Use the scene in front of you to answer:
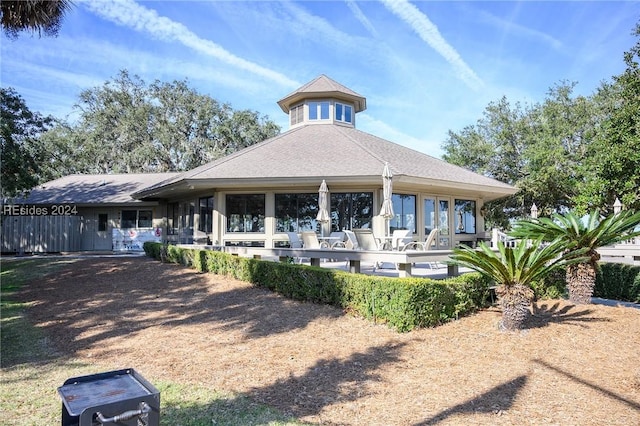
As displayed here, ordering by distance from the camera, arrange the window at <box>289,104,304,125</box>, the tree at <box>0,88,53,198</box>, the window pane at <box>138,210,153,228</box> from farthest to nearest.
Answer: the window pane at <box>138,210,153,228</box> → the window at <box>289,104,304,125</box> → the tree at <box>0,88,53,198</box>

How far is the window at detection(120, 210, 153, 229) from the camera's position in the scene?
23.6 metres

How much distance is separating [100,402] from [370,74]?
18.4 meters

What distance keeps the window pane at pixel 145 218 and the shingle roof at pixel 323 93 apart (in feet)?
32.7

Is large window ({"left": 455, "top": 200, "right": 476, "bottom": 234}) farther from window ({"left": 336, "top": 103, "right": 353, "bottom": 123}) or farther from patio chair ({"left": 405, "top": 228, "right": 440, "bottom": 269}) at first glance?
window ({"left": 336, "top": 103, "right": 353, "bottom": 123})

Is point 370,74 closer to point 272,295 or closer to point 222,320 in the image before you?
point 272,295

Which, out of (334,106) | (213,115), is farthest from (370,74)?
(213,115)

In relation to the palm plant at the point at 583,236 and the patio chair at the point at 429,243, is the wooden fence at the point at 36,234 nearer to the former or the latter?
the patio chair at the point at 429,243

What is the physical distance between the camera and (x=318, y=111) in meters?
19.8

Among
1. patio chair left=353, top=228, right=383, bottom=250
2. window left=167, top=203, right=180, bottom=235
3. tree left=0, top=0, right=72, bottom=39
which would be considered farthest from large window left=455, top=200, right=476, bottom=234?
tree left=0, top=0, right=72, bottom=39

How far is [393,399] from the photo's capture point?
435 cm

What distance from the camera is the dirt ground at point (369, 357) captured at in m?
4.18

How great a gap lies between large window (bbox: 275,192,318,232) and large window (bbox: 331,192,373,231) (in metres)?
0.76

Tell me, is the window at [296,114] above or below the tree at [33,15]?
above

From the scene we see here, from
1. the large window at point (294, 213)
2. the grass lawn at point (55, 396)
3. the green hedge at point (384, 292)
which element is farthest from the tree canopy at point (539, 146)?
the grass lawn at point (55, 396)
